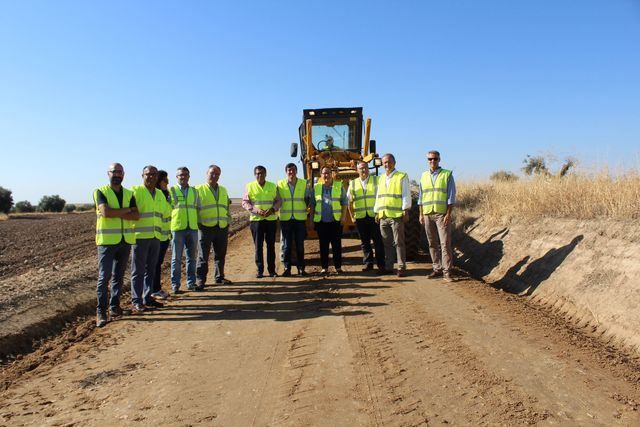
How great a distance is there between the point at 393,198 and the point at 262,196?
7.12 ft

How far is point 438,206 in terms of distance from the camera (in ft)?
24.5

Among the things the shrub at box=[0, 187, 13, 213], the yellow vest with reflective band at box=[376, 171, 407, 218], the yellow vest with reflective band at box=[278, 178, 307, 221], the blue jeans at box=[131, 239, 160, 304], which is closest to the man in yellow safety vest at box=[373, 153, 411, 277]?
the yellow vest with reflective band at box=[376, 171, 407, 218]

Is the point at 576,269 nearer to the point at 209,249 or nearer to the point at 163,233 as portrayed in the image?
the point at 209,249

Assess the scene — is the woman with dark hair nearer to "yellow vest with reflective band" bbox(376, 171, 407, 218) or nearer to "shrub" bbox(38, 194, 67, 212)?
"yellow vest with reflective band" bbox(376, 171, 407, 218)

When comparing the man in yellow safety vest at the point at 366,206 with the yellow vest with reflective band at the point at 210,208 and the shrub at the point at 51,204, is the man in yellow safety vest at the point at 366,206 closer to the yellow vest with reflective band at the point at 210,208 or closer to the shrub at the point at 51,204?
the yellow vest with reflective band at the point at 210,208

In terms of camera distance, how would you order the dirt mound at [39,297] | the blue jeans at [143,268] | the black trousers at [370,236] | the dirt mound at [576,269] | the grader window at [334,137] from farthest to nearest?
the grader window at [334,137]
the black trousers at [370,236]
the blue jeans at [143,268]
the dirt mound at [39,297]
the dirt mound at [576,269]

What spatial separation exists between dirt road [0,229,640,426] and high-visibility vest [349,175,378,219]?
8.31ft

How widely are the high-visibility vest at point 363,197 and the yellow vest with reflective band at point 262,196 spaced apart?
140cm

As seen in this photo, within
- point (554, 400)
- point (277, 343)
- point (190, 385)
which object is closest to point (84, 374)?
point (190, 385)

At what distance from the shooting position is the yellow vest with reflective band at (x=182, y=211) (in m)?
7.34

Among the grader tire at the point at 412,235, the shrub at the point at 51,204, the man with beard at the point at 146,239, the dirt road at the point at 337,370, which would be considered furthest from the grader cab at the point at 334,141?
the shrub at the point at 51,204

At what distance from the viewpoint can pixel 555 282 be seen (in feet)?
20.2

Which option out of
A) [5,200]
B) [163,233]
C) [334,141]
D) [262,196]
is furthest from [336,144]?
[5,200]

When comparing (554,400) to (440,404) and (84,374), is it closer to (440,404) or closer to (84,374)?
(440,404)
